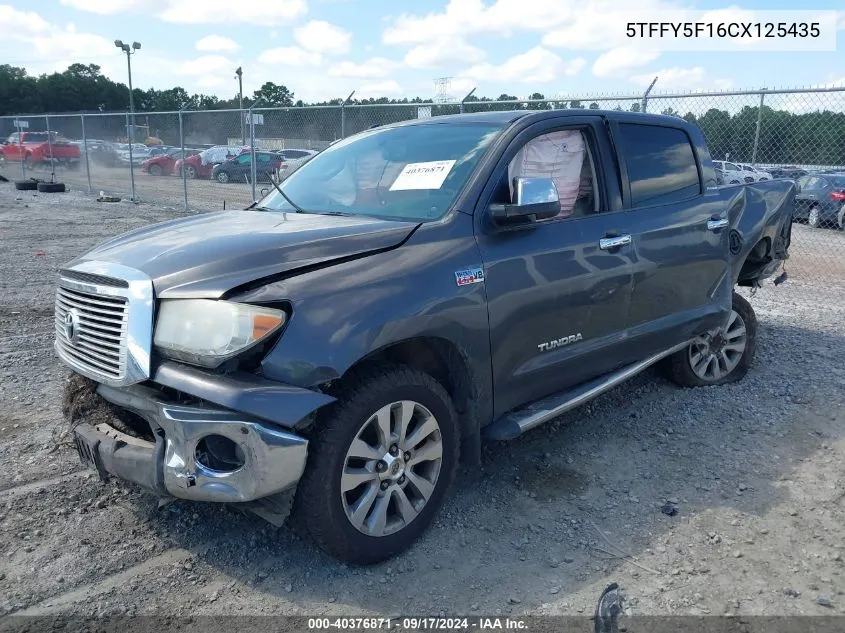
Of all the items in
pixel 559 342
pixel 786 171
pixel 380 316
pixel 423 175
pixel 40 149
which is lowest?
pixel 559 342

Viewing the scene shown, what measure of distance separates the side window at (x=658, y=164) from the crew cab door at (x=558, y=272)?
24cm

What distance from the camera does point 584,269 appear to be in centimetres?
377

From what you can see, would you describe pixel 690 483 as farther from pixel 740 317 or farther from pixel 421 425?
pixel 740 317

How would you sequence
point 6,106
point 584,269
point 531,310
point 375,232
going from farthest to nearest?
point 6,106 < point 584,269 < point 531,310 < point 375,232

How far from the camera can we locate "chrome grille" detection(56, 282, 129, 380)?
2840 millimetres

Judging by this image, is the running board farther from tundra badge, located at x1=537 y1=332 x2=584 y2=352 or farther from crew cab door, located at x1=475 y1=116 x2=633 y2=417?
tundra badge, located at x1=537 y1=332 x2=584 y2=352

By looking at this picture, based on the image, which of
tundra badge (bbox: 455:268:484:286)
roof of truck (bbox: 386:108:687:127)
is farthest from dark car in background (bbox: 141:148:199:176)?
tundra badge (bbox: 455:268:484:286)

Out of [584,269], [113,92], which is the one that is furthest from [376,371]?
[113,92]

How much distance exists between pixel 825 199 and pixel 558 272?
42.2ft

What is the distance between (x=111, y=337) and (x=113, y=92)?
8016cm

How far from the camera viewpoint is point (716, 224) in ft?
15.8

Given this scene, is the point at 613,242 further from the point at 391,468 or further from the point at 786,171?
the point at 786,171

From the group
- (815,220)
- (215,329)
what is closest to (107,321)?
(215,329)

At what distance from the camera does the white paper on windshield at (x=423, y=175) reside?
356 cm
